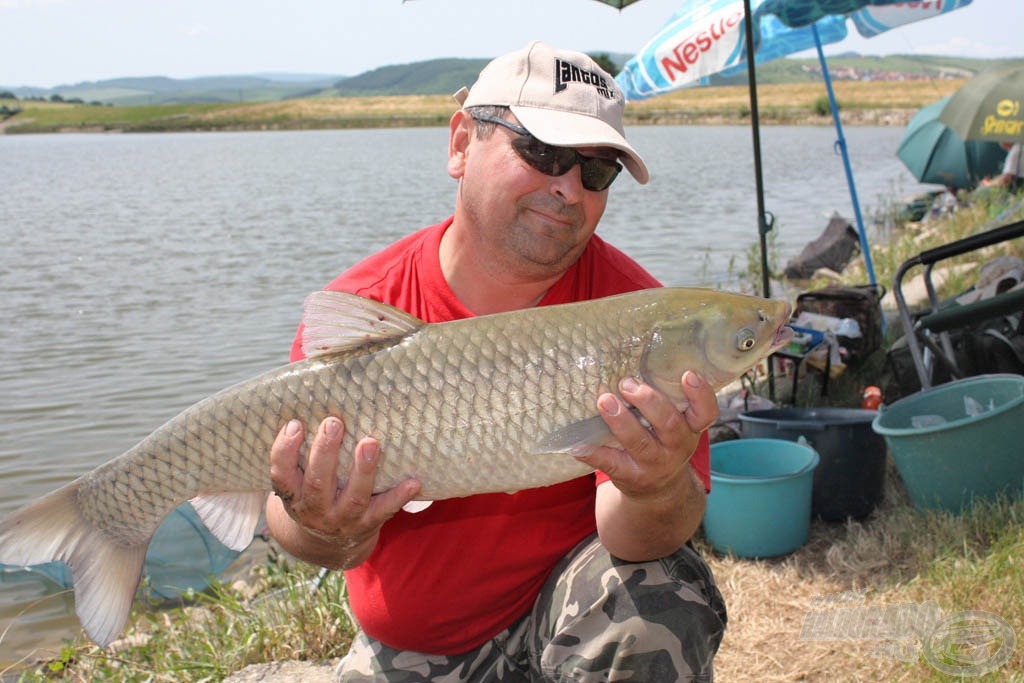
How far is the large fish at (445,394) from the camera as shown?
179 centimetres

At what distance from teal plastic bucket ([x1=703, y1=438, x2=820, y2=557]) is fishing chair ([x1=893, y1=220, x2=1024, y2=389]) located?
0.65 metres

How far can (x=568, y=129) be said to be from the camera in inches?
84.0

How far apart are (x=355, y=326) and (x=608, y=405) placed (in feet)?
1.73

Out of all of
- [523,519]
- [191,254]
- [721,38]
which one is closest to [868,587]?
[523,519]

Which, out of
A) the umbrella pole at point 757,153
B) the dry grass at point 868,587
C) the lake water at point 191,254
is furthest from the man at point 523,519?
the umbrella pole at point 757,153

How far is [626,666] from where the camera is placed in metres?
1.94

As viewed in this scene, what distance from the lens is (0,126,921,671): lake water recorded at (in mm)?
6977

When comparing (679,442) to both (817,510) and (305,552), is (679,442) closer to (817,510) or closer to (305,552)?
(305,552)

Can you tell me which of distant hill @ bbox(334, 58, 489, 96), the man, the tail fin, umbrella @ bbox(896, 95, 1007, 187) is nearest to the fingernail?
the man

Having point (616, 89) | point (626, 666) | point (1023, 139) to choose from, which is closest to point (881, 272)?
point (1023, 139)

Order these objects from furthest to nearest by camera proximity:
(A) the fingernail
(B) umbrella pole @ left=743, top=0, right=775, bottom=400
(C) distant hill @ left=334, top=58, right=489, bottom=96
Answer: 1. (C) distant hill @ left=334, top=58, right=489, bottom=96
2. (B) umbrella pole @ left=743, top=0, right=775, bottom=400
3. (A) the fingernail

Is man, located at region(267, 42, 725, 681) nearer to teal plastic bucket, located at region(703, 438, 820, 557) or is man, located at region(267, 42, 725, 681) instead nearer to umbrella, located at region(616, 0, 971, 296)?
teal plastic bucket, located at region(703, 438, 820, 557)

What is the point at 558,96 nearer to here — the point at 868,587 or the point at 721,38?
the point at 868,587

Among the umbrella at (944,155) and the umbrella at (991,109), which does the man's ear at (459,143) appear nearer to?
the umbrella at (991,109)
